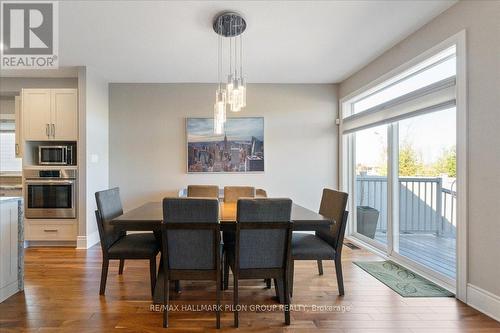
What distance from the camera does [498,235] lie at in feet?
6.73

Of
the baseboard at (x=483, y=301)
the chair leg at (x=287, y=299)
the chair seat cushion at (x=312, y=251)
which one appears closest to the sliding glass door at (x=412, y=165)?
the baseboard at (x=483, y=301)

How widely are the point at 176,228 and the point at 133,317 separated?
887 mm

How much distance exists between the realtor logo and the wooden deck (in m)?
4.49

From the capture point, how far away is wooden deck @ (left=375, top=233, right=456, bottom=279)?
2785 millimetres

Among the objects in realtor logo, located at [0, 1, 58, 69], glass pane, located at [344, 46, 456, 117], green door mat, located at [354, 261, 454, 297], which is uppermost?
realtor logo, located at [0, 1, 58, 69]

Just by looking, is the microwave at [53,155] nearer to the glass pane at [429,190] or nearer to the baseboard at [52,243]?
the baseboard at [52,243]

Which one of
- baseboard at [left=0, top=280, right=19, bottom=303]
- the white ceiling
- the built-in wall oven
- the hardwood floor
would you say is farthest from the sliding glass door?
the built-in wall oven

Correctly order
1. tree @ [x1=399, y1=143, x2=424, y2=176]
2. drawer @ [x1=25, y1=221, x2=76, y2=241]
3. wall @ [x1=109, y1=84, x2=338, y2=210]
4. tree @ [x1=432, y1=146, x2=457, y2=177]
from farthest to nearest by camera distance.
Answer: wall @ [x1=109, y1=84, x2=338, y2=210] < drawer @ [x1=25, y1=221, x2=76, y2=241] < tree @ [x1=399, y1=143, x2=424, y2=176] < tree @ [x1=432, y1=146, x2=457, y2=177]

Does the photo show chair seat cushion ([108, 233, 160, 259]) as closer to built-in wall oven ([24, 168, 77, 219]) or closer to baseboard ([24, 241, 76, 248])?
built-in wall oven ([24, 168, 77, 219])

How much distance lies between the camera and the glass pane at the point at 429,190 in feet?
8.98

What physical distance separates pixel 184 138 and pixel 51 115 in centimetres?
193

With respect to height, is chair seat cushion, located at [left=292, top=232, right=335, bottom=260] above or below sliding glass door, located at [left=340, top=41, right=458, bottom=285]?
below

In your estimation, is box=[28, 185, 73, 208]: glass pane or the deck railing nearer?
the deck railing

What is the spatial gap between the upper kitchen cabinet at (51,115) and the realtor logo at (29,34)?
40 centimetres
